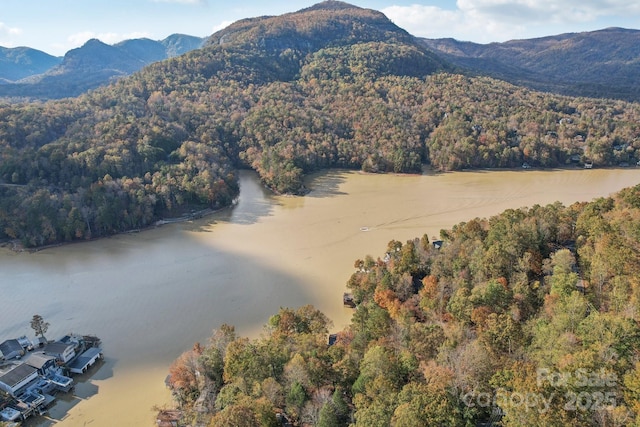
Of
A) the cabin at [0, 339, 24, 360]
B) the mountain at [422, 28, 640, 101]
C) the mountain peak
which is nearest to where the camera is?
the cabin at [0, 339, 24, 360]

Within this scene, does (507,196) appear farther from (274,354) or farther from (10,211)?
(10,211)

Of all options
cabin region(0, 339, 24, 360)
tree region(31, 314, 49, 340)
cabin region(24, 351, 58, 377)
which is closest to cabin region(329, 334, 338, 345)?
cabin region(24, 351, 58, 377)

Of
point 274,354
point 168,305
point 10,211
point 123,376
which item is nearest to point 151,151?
point 10,211

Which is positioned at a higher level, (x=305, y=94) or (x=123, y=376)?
(x=305, y=94)

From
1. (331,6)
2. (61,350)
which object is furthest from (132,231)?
(331,6)

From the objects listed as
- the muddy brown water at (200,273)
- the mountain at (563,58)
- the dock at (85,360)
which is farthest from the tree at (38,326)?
the mountain at (563,58)

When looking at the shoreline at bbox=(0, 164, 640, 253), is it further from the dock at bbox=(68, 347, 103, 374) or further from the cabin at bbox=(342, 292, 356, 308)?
the cabin at bbox=(342, 292, 356, 308)

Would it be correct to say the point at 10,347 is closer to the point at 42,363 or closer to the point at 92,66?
the point at 42,363
